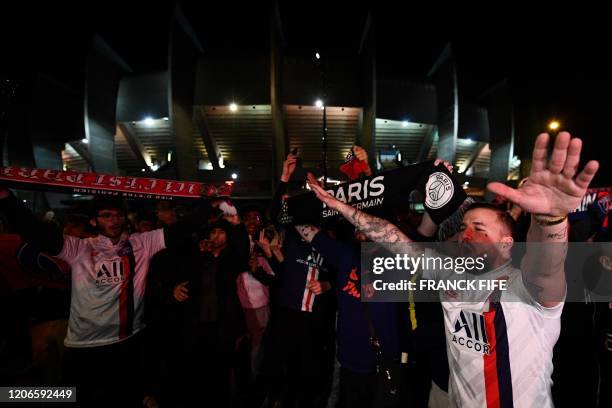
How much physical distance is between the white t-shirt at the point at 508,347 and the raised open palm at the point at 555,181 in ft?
1.58

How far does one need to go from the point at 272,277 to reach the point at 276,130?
1560 centimetres

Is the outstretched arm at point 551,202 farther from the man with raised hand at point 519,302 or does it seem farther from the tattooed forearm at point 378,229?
the tattooed forearm at point 378,229

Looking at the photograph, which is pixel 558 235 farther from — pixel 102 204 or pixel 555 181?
pixel 102 204

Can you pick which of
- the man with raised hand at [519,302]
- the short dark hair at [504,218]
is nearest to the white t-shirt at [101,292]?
the man with raised hand at [519,302]

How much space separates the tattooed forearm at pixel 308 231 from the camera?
316 cm

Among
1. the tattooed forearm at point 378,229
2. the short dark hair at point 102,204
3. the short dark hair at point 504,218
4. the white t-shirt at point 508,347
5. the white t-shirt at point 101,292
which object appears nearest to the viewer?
the white t-shirt at point 508,347

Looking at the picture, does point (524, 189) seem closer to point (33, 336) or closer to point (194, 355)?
point (194, 355)

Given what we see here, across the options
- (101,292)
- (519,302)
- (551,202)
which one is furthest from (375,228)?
(101,292)

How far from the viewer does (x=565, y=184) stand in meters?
1.30

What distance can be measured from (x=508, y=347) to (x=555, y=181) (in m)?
0.97

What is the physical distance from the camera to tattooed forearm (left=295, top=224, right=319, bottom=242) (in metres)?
3.16

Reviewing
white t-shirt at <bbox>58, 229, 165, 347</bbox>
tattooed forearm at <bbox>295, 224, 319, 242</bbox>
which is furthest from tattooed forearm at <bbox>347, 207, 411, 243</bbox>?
white t-shirt at <bbox>58, 229, 165, 347</bbox>

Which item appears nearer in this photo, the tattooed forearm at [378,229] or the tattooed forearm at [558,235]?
the tattooed forearm at [558,235]

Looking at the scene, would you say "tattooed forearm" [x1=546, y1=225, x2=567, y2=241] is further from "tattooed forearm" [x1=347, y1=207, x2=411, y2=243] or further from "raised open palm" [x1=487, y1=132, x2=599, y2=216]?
"tattooed forearm" [x1=347, y1=207, x2=411, y2=243]
